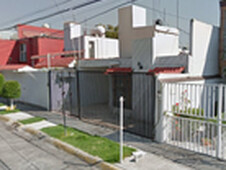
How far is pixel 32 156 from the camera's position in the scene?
6.09m

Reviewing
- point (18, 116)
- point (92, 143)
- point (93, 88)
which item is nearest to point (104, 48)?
point (93, 88)

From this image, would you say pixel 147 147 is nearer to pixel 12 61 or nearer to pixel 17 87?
pixel 17 87

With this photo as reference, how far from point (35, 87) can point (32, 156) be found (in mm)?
8026

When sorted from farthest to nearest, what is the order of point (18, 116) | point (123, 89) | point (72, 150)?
point (123, 89) → point (18, 116) → point (72, 150)

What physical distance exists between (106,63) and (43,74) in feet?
12.6

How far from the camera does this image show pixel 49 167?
5371 mm

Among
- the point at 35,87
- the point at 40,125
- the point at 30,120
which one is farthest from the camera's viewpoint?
the point at 35,87

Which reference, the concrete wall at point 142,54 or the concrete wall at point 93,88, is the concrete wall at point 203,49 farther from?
the concrete wall at point 93,88

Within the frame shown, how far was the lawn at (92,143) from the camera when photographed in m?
5.72

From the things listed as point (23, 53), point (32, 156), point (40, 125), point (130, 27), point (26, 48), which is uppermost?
point (130, 27)

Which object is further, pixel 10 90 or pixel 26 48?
pixel 26 48

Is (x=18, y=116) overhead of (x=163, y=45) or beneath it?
beneath

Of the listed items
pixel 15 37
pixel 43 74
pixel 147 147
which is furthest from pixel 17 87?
pixel 15 37

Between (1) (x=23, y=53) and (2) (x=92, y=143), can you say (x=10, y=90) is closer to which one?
(2) (x=92, y=143)
